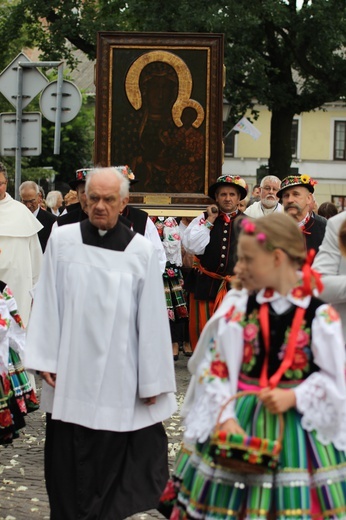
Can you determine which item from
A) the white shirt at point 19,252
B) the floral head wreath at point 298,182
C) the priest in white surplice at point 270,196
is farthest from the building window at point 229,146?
the white shirt at point 19,252

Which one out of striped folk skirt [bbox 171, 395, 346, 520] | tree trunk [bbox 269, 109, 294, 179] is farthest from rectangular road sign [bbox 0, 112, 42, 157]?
tree trunk [bbox 269, 109, 294, 179]

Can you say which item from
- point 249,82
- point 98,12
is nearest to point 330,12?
point 249,82

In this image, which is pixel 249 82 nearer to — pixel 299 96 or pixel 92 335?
pixel 299 96

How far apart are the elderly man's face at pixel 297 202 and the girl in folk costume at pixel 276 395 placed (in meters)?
4.38

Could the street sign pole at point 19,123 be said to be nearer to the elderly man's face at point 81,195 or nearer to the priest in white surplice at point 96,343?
the elderly man's face at point 81,195

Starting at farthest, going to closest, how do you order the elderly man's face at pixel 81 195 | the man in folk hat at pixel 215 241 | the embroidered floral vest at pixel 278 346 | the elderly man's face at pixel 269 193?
the elderly man's face at pixel 269 193, the man in folk hat at pixel 215 241, the elderly man's face at pixel 81 195, the embroidered floral vest at pixel 278 346

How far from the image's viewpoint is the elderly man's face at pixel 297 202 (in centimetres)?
873

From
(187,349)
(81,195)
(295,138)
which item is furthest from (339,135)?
(81,195)

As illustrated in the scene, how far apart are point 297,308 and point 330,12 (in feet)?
68.0

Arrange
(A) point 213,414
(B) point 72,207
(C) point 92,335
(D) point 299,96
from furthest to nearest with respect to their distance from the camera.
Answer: (D) point 299,96 → (B) point 72,207 → (C) point 92,335 → (A) point 213,414

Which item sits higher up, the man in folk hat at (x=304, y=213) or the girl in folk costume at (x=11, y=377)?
the man in folk hat at (x=304, y=213)

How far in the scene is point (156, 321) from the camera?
559 centimetres

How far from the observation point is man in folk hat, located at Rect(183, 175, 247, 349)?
9977mm

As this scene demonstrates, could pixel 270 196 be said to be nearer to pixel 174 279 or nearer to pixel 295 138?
pixel 174 279
